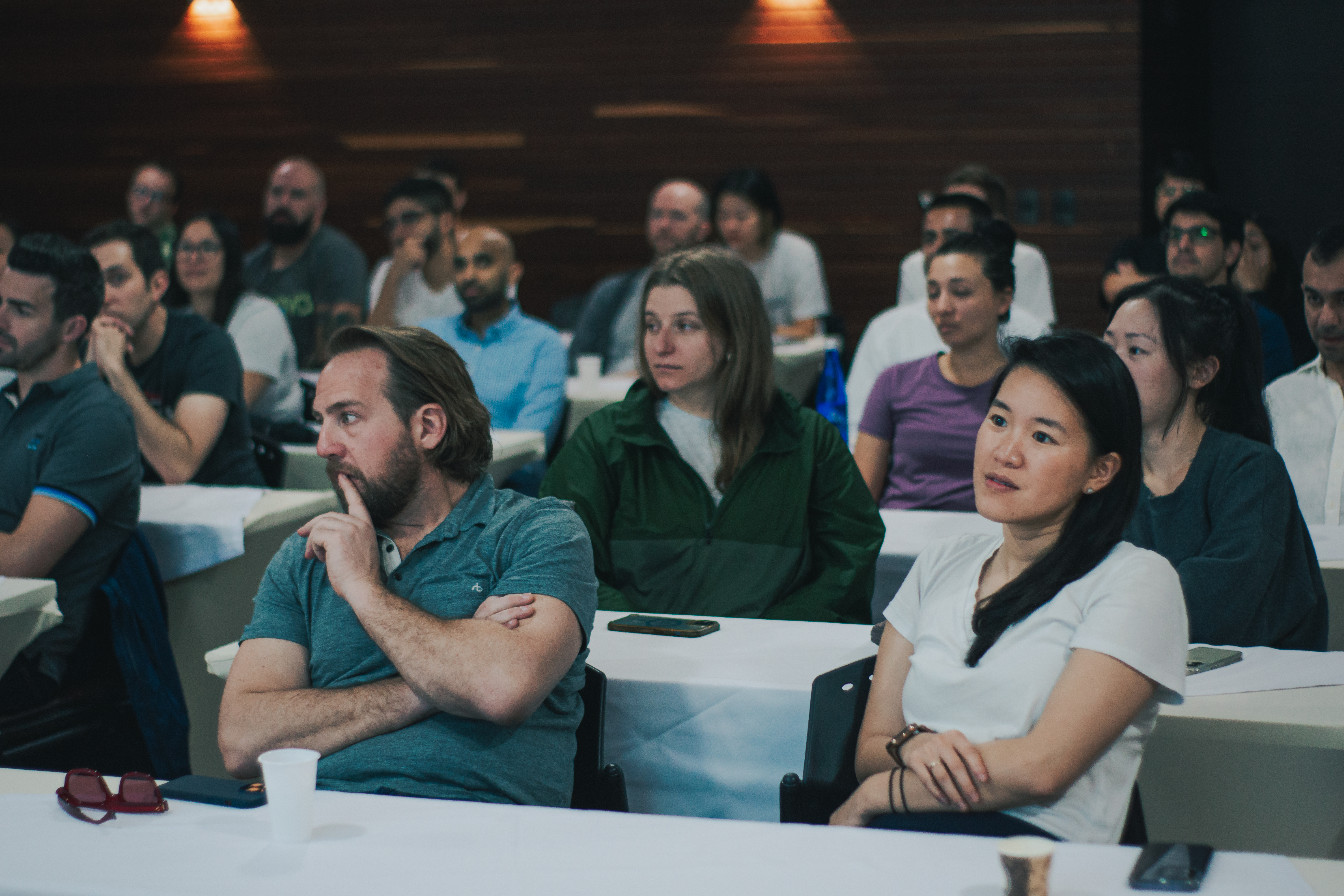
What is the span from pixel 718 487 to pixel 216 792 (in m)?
1.31

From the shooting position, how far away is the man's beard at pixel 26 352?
2721 mm

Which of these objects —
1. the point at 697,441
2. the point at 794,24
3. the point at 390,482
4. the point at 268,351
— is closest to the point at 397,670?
the point at 390,482

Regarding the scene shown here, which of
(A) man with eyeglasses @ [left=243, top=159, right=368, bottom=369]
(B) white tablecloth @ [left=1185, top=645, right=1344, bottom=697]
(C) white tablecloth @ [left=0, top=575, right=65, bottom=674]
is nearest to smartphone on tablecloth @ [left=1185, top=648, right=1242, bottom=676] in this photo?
(B) white tablecloth @ [left=1185, top=645, right=1344, bottom=697]

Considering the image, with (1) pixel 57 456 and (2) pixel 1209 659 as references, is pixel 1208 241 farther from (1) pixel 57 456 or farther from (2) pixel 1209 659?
(1) pixel 57 456

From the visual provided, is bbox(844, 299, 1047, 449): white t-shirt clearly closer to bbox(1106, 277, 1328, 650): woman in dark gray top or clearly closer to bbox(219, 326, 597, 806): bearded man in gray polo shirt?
bbox(1106, 277, 1328, 650): woman in dark gray top

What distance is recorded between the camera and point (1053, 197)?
629 cm

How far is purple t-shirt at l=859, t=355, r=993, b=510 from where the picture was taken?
3.27 metres

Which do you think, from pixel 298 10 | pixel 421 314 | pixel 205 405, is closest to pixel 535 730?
pixel 205 405

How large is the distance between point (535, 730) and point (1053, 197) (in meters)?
5.30

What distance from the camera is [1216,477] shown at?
2.24 m

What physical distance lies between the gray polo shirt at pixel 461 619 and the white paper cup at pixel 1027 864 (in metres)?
0.73

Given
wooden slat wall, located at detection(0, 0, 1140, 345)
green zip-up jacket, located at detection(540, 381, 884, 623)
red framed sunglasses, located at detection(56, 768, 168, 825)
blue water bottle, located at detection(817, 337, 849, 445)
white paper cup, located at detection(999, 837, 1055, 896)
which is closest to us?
white paper cup, located at detection(999, 837, 1055, 896)

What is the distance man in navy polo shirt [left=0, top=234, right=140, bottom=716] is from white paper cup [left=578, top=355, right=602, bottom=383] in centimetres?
214

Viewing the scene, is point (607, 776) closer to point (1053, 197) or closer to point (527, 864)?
point (527, 864)
